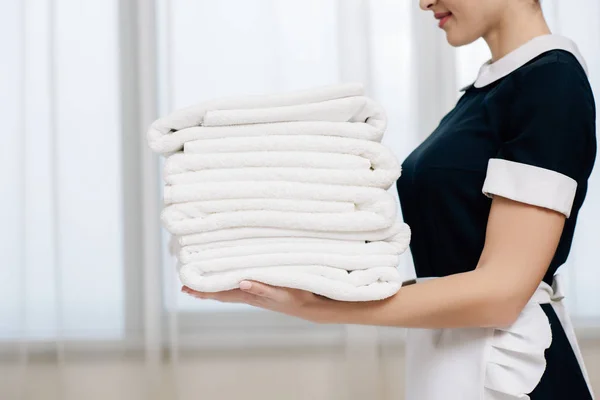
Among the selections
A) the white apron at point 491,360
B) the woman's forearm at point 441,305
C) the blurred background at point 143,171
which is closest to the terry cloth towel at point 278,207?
the woman's forearm at point 441,305

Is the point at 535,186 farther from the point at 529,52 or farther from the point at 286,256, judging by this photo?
the point at 286,256

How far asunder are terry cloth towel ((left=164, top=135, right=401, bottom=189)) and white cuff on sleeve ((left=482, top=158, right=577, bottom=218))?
0.51 ft

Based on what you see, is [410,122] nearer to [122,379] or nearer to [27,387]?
[122,379]

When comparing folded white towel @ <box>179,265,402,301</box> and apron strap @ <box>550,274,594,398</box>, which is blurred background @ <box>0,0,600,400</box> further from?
folded white towel @ <box>179,265,402,301</box>

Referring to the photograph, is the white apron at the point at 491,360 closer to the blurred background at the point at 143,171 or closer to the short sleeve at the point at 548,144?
the short sleeve at the point at 548,144

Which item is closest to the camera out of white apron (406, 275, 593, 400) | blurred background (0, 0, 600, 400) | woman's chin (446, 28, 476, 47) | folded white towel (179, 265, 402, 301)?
folded white towel (179, 265, 402, 301)

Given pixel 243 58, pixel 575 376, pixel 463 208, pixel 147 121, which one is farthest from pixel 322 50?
pixel 575 376

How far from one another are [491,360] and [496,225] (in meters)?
0.19

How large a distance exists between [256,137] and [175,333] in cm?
122

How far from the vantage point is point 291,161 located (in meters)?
0.82

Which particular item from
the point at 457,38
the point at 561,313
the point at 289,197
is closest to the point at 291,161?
the point at 289,197

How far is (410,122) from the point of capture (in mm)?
1906

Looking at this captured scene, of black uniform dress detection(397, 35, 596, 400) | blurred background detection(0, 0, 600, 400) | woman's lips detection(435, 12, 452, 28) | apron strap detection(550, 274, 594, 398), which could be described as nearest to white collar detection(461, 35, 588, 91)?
black uniform dress detection(397, 35, 596, 400)

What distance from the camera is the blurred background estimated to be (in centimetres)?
191
